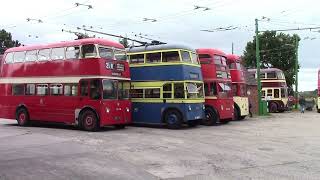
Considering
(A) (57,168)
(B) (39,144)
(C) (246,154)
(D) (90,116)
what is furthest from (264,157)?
(D) (90,116)

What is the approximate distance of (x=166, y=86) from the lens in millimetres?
24031

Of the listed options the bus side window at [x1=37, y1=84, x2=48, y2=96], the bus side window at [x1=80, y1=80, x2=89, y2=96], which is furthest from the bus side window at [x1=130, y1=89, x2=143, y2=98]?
the bus side window at [x1=37, y1=84, x2=48, y2=96]

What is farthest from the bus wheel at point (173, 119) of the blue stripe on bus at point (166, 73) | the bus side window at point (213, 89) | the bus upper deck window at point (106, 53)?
→ the bus upper deck window at point (106, 53)

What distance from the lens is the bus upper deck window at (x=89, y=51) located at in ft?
71.5

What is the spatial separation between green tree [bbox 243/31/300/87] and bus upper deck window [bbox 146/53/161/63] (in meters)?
38.7

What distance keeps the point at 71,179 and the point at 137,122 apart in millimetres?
14768

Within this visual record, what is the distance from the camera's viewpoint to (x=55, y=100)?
75.9 ft

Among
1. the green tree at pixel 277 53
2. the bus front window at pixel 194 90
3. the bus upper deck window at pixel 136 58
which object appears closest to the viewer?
the bus front window at pixel 194 90

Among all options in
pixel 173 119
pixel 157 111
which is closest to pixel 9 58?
pixel 157 111

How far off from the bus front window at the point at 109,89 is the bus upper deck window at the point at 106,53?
114cm

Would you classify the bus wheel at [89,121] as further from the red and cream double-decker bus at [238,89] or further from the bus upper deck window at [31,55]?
the red and cream double-decker bus at [238,89]

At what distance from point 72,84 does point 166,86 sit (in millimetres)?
4507

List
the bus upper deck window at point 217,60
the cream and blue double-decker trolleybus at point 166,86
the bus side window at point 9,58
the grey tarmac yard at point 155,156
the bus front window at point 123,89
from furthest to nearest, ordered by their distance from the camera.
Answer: the bus upper deck window at point 217,60, the bus side window at point 9,58, the cream and blue double-decker trolleybus at point 166,86, the bus front window at point 123,89, the grey tarmac yard at point 155,156

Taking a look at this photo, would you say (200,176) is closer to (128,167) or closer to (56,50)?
(128,167)
